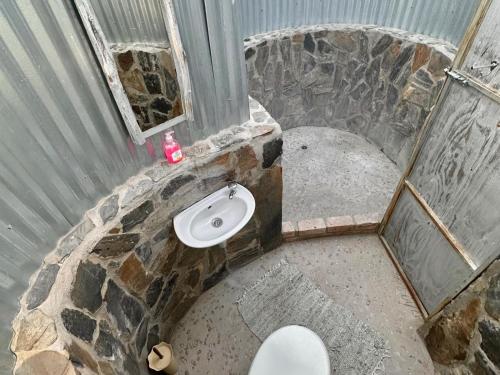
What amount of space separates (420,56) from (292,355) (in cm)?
372

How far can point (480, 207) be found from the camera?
1.95 metres

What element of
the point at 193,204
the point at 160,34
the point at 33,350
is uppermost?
the point at 160,34

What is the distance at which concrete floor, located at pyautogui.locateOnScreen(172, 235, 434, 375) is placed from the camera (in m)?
2.58

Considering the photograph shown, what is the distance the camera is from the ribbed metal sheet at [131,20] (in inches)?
59.9

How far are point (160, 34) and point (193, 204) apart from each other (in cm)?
122

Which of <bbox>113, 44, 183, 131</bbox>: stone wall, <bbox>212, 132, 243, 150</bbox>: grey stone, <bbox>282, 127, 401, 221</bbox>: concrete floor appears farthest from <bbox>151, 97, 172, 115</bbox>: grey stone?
<bbox>282, 127, 401, 221</bbox>: concrete floor

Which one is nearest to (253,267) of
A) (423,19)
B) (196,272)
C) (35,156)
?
(196,272)

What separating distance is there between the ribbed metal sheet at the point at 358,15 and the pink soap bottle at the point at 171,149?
268cm

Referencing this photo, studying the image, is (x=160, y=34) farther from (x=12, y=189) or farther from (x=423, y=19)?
(x=423, y=19)

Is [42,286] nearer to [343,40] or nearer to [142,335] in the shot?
[142,335]

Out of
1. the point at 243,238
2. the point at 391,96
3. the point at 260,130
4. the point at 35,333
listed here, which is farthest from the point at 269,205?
the point at 391,96

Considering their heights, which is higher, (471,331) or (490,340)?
(490,340)

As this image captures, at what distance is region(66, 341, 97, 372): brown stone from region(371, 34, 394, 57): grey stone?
15.1ft

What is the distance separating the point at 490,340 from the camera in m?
1.81
